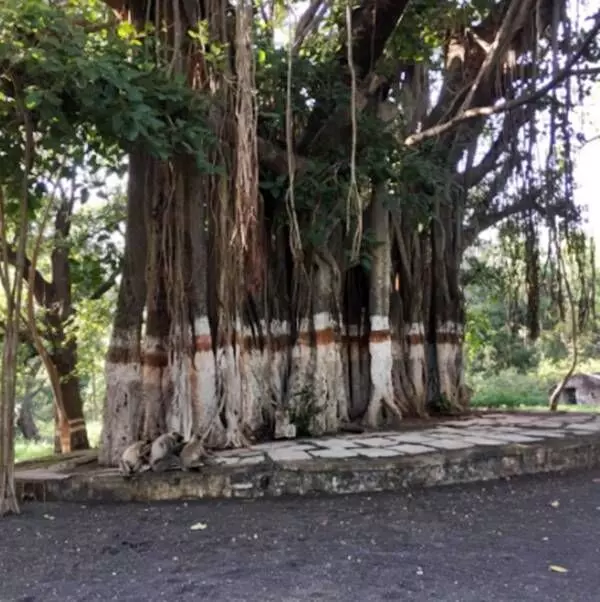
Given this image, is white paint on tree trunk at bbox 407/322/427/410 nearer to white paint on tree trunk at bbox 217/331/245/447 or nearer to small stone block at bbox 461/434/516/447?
small stone block at bbox 461/434/516/447

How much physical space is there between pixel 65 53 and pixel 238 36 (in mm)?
1048

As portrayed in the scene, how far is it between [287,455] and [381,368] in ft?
5.94

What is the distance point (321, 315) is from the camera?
5.72 metres

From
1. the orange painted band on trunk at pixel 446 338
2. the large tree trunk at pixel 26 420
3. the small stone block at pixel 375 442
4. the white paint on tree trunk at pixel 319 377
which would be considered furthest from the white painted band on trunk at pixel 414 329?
the large tree trunk at pixel 26 420

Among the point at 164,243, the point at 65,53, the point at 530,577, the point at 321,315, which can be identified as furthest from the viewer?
the point at 321,315

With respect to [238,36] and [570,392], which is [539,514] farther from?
[570,392]

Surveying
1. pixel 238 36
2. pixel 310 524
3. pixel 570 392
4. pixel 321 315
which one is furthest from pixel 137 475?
pixel 570 392

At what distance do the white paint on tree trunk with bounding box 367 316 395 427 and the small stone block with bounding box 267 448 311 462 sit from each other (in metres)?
1.47

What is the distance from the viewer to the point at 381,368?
607cm

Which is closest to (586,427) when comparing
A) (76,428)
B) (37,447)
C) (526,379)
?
(76,428)

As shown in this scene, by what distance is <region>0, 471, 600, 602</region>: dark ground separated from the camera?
254 cm

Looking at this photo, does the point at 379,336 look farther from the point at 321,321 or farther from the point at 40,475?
the point at 40,475

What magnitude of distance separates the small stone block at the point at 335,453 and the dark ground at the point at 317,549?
0.38 metres

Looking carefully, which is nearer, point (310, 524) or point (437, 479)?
point (310, 524)
